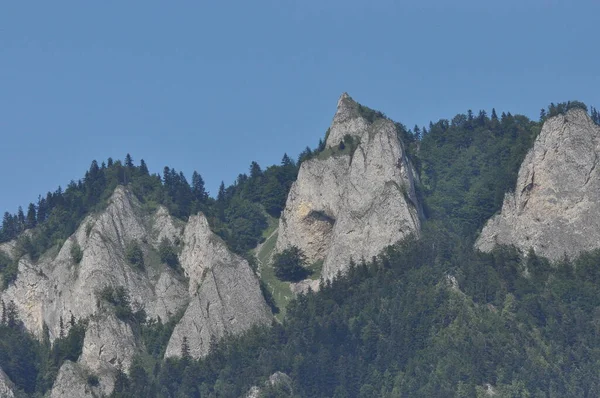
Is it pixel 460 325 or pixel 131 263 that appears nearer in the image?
pixel 460 325

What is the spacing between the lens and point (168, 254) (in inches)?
7165

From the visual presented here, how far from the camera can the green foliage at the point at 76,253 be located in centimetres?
17962

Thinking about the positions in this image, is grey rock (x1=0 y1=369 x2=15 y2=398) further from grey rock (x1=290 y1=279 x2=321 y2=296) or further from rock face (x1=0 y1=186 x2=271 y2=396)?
grey rock (x1=290 y1=279 x2=321 y2=296)

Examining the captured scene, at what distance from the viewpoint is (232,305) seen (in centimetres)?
17150

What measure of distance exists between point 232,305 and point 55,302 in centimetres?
1834

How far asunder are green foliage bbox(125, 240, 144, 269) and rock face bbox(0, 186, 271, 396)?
0.42 metres

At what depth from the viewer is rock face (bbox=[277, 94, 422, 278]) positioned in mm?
175625

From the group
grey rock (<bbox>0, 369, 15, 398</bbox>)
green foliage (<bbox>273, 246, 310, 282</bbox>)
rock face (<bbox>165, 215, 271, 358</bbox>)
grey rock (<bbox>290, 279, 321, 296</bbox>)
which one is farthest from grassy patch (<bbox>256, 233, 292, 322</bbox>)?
grey rock (<bbox>0, 369, 15, 398</bbox>)

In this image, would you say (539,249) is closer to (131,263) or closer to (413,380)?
(413,380)

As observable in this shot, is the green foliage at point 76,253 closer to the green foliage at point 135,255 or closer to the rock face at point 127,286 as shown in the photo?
the rock face at point 127,286

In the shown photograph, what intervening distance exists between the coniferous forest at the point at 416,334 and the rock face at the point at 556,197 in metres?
1.89

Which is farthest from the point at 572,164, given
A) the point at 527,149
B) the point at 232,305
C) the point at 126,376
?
the point at 126,376

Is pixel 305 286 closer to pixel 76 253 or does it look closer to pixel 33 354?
pixel 76 253

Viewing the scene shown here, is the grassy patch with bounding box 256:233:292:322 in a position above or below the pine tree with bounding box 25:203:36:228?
below
